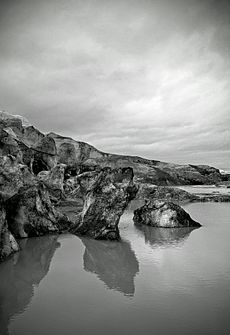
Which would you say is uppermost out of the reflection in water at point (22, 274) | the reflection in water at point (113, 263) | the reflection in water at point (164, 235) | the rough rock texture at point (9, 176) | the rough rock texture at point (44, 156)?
the rough rock texture at point (44, 156)

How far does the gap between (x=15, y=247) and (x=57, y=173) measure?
480 inches

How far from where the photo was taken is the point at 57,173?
19.1 meters

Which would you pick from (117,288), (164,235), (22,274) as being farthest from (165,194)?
(117,288)

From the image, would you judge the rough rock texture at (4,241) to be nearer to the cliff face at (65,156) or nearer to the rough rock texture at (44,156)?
the cliff face at (65,156)

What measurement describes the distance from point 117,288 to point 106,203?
4.70 meters

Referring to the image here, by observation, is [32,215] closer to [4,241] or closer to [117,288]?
[4,241]

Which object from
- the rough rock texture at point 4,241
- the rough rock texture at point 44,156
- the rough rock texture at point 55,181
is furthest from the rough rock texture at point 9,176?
the rough rock texture at point 44,156

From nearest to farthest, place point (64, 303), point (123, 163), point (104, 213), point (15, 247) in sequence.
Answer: point (64, 303) < point (15, 247) < point (104, 213) < point (123, 163)

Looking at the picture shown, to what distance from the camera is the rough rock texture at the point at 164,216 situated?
10.6 meters

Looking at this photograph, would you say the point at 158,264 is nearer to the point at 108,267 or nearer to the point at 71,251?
the point at 108,267

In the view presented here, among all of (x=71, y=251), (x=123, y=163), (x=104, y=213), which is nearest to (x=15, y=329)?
(x=71, y=251)

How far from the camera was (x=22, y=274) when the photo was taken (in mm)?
5484

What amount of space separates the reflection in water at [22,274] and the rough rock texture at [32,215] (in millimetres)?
597

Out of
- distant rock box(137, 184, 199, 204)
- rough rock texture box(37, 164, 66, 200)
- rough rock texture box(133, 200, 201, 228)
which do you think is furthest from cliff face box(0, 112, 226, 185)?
rough rock texture box(133, 200, 201, 228)
